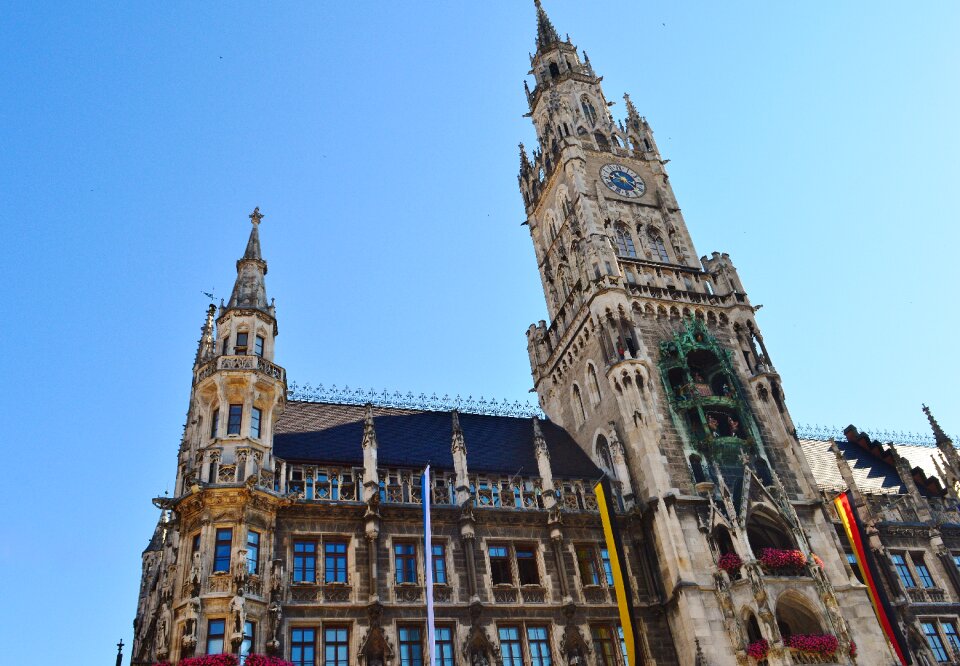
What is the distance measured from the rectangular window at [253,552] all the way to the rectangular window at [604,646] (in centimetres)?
1261

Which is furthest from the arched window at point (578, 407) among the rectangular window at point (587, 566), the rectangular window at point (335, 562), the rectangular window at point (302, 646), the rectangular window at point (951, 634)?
the rectangular window at point (951, 634)

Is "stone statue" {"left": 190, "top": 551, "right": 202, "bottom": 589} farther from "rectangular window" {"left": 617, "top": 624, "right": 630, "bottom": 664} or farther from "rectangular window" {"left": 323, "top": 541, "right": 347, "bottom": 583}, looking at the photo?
"rectangular window" {"left": 617, "top": 624, "right": 630, "bottom": 664}

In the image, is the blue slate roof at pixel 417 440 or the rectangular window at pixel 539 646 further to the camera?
the blue slate roof at pixel 417 440

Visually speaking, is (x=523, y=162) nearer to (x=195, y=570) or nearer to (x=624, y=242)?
(x=624, y=242)

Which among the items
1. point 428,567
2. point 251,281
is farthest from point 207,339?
point 428,567

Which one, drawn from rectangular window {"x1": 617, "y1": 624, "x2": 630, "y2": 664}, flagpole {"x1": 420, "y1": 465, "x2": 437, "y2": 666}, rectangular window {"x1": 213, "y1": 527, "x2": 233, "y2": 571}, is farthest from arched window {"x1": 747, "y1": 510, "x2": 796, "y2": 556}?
rectangular window {"x1": 213, "y1": 527, "x2": 233, "y2": 571}

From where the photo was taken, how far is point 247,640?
2491 centimetres

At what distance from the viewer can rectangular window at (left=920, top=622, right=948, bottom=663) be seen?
35.3 meters

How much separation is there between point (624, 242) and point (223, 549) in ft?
89.9

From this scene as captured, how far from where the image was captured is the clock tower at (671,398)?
30250 millimetres

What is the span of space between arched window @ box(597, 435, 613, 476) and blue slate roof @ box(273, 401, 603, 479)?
51 centimetres

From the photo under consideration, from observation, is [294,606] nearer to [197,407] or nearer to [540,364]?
[197,407]

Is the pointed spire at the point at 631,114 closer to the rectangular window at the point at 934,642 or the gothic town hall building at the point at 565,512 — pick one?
the gothic town hall building at the point at 565,512

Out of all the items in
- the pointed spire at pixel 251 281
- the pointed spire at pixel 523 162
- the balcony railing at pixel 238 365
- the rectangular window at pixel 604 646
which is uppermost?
the pointed spire at pixel 523 162
